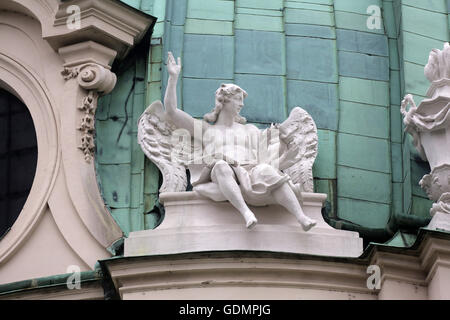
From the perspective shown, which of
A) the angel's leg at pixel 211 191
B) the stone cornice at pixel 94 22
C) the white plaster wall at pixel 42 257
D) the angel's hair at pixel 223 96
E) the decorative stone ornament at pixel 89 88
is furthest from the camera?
the stone cornice at pixel 94 22

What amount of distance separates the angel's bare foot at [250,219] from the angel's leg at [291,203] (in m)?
0.33

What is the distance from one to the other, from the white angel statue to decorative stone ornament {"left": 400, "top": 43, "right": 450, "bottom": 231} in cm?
108

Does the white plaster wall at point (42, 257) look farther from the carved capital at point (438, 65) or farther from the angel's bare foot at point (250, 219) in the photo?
the carved capital at point (438, 65)

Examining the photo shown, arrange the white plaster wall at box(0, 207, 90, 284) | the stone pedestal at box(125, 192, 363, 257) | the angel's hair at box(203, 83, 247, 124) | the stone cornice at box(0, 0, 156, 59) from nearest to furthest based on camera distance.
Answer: the stone pedestal at box(125, 192, 363, 257), the white plaster wall at box(0, 207, 90, 284), the angel's hair at box(203, 83, 247, 124), the stone cornice at box(0, 0, 156, 59)

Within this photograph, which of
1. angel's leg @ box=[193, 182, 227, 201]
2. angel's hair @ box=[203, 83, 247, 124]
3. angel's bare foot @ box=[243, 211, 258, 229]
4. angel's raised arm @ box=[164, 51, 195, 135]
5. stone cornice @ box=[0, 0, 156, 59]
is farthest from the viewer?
stone cornice @ box=[0, 0, 156, 59]

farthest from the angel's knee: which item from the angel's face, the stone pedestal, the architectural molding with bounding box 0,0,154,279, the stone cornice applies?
the stone cornice

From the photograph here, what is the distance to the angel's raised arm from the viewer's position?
61.0 ft

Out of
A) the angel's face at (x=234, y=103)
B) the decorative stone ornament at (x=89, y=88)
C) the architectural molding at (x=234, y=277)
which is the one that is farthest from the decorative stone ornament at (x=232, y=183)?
the decorative stone ornament at (x=89, y=88)

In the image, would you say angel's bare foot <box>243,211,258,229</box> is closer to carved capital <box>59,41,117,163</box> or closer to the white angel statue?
the white angel statue

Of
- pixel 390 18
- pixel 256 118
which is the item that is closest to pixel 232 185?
pixel 256 118

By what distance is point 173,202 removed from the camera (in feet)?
61.8

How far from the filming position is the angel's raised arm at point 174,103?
18.6 m
